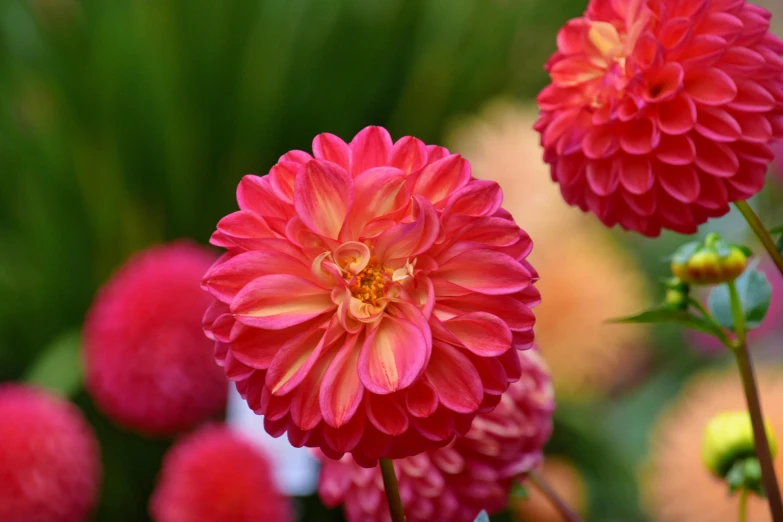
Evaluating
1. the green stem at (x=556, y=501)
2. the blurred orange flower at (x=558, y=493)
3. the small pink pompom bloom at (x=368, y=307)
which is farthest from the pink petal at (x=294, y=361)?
the blurred orange flower at (x=558, y=493)

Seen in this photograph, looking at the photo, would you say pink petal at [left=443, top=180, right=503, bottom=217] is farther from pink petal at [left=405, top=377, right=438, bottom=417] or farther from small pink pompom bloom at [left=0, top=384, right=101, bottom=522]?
small pink pompom bloom at [left=0, top=384, right=101, bottom=522]

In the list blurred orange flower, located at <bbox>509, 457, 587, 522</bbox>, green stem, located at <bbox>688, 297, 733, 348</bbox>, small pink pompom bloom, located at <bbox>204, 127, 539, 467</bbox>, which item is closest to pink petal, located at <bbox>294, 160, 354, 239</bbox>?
small pink pompom bloom, located at <bbox>204, 127, 539, 467</bbox>

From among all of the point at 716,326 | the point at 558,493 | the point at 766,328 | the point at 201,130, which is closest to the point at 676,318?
the point at 716,326

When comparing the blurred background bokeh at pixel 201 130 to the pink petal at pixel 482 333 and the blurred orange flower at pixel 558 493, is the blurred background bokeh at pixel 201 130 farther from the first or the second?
the pink petal at pixel 482 333

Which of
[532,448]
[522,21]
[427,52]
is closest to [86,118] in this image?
[427,52]

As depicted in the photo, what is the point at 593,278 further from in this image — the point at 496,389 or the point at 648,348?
the point at 496,389

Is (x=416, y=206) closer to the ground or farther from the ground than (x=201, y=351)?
farther from the ground

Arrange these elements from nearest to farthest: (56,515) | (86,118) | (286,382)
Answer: (286,382) → (56,515) → (86,118)
